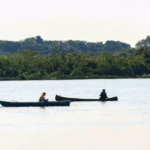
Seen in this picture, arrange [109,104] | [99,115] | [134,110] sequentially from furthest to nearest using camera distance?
1. [109,104]
2. [134,110]
3. [99,115]

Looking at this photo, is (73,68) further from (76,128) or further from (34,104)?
(76,128)

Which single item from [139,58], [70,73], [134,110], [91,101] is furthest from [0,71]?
[134,110]

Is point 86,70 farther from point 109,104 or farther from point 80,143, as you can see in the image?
point 80,143

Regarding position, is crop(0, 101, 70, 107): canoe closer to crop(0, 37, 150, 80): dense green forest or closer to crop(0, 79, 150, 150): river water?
crop(0, 79, 150, 150): river water

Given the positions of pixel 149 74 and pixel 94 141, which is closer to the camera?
pixel 94 141

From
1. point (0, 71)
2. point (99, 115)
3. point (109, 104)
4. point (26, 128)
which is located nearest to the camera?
point (26, 128)

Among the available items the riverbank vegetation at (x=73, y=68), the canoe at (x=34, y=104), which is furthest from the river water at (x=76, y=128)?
the riverbank vegetation at (x=73, y=68)

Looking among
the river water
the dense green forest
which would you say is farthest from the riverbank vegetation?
the river water

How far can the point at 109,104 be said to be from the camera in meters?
55.9

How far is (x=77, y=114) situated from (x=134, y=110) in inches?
242

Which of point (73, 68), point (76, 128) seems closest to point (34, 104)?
point (76, 128)

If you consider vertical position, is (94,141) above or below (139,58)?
below

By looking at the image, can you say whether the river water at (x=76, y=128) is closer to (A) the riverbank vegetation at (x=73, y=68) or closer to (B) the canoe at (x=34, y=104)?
(B) the canoe at (x=34, y=104)

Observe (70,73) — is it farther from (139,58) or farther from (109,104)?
(109,104)
